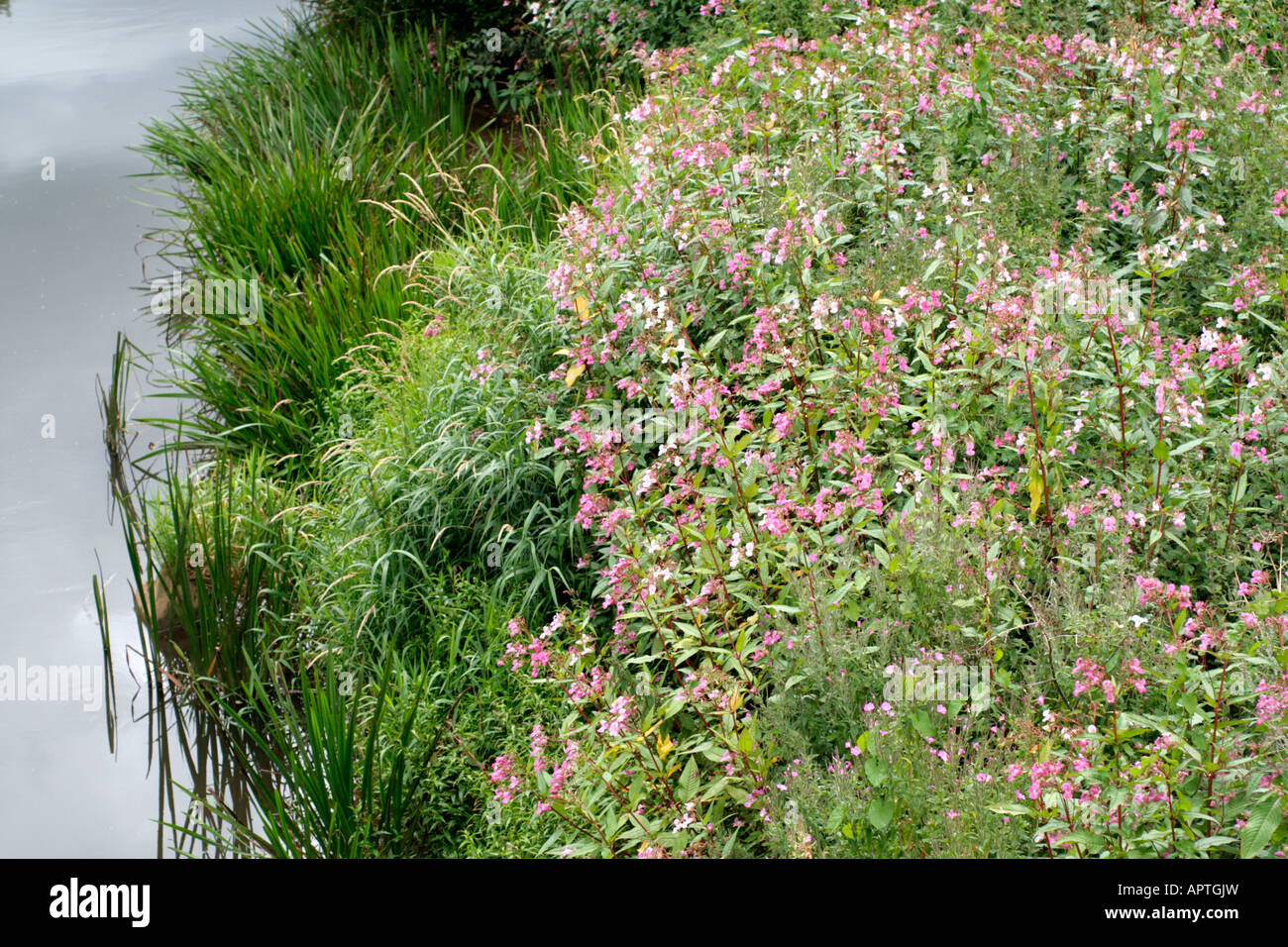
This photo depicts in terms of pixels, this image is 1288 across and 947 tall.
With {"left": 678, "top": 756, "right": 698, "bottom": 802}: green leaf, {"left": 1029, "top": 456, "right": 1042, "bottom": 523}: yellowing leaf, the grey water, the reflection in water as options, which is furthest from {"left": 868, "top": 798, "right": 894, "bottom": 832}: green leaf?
the grey water

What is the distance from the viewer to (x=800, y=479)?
338 cm

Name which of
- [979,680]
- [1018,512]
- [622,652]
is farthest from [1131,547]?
[622,652]

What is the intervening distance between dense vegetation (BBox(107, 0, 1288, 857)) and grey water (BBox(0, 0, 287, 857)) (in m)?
0.31

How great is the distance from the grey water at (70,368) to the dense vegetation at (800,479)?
0.31 meters

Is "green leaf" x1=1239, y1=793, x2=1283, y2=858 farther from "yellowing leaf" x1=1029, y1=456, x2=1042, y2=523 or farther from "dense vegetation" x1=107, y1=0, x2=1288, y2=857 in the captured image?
"yellowing leaf" x1=1029, y1=456, x2=1042, y2=523

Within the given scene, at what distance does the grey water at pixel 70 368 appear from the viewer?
4094mm

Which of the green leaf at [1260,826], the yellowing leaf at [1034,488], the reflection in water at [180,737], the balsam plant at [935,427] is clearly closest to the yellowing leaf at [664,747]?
the balsam plant at [935,427]

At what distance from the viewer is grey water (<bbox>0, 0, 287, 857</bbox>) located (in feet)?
13.4

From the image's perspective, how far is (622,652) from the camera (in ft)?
11.8

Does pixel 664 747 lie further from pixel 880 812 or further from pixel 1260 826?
pixel 1260 826

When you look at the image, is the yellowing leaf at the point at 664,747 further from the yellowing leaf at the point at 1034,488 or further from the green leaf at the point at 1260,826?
the green leaf at the point at 1260,826

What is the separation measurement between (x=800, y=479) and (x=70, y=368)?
4.94 m

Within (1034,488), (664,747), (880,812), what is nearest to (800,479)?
(1034,488)
